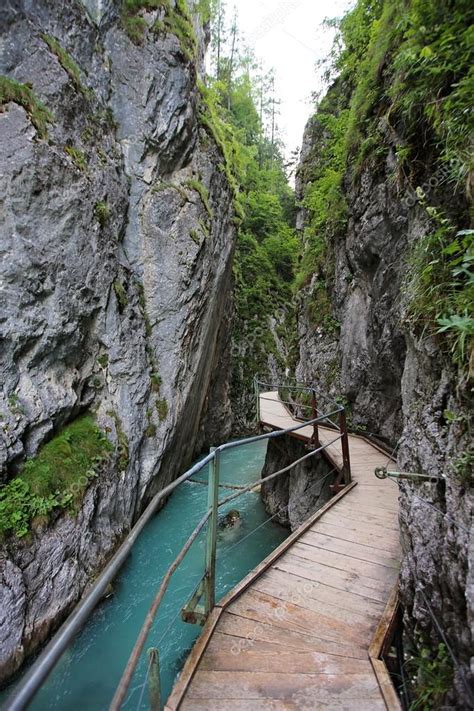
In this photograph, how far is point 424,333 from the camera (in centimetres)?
258

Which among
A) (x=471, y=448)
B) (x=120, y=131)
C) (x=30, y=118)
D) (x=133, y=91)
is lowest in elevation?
(x=471, y=448)

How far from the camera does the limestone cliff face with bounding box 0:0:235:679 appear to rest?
498 centimetres

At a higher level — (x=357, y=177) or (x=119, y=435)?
(x=357, y=177)

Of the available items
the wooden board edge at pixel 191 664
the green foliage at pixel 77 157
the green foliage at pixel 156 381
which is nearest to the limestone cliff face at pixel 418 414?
the wooden board edge at pixel 191 664

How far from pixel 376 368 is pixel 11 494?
6.42m

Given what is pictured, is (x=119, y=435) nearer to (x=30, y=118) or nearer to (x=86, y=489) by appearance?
(x=86, y=489)

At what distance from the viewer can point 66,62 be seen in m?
6.72

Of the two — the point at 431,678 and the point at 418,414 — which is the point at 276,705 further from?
the point at 418,414

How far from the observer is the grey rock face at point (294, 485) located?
21.8 feet

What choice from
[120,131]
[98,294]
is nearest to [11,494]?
[98,294]

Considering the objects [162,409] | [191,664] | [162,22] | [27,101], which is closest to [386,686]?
[191,664]

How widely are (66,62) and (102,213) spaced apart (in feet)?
9.01

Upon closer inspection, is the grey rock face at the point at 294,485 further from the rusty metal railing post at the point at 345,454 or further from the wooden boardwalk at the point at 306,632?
the wooden boardwalk at the point at 306,632

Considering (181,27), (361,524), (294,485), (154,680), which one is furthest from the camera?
(181,27)
